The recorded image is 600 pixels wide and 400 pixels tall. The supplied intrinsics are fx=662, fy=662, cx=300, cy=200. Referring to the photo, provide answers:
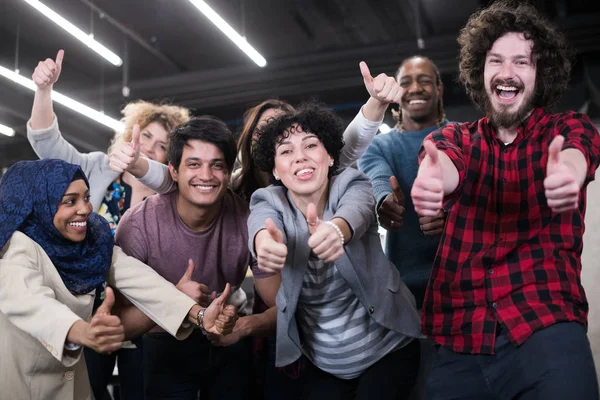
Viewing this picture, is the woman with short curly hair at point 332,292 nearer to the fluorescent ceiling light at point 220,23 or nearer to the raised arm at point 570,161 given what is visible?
the raised arm at point 570,161

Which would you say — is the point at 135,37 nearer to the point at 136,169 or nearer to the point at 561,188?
the point at 136,169

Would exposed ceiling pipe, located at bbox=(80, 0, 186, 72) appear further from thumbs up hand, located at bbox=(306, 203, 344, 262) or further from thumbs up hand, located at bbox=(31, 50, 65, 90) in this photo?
thumbs up hand, located at bbox=(306, 203, 344, 262)

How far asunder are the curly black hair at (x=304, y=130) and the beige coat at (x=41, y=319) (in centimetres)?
61

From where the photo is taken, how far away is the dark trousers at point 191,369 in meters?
2.68

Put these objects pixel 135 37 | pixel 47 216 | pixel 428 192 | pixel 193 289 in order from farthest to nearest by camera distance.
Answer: pixel 135 37
pixel 193 289
pixel 47 216
pixel 428 192

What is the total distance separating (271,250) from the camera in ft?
6.25

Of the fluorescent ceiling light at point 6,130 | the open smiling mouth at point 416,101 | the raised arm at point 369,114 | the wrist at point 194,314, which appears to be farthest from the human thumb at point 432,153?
the fluorescent ceiling light at point 6,130

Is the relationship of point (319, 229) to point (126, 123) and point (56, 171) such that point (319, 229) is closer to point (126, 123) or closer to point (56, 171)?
point (56, 171)

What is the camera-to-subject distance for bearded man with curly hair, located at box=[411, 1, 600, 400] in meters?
1.72

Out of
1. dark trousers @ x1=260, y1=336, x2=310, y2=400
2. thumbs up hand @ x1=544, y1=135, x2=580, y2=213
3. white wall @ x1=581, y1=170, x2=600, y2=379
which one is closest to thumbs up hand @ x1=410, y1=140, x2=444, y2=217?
thumbs up hand @ x1=544, y1=135, x2=580, y2=213

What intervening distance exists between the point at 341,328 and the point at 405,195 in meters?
0.89

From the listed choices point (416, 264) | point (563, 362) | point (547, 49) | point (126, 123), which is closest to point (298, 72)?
point (126, 123)

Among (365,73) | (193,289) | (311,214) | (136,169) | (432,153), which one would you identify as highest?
(365,73)

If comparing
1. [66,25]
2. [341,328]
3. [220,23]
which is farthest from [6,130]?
[341,328]
